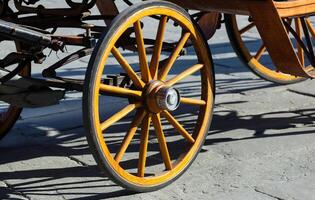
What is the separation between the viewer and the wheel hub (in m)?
3.98

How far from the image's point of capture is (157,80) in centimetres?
408

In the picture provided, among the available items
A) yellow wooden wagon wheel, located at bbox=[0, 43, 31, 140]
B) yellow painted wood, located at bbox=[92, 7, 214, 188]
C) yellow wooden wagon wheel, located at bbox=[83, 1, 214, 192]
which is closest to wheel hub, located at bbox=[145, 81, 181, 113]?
yellow wooden wagon wheel, located at bbox=[83, 1, 214, 192]

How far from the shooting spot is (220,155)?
4.72 m

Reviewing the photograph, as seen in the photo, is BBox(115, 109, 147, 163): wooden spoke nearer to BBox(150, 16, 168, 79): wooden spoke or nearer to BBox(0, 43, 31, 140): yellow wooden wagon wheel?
BBox(150, 16, 168, 79): wooden spoke

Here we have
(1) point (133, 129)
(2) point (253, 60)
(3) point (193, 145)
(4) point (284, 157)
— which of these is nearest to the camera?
(1) point (133, 129)

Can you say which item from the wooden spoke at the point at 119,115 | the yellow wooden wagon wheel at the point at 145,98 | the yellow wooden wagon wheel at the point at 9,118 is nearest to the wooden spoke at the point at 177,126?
the yellow wooden wagon wheel at the point at 145,98

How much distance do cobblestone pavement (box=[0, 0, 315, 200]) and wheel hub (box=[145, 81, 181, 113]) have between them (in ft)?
1.52

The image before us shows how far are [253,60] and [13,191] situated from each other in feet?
8.17

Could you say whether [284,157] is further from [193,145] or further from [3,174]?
[3,174]

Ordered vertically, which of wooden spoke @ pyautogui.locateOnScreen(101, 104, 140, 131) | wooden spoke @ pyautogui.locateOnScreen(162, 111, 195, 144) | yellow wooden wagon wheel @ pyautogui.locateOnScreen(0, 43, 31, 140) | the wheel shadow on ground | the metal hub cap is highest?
the metal hub cap

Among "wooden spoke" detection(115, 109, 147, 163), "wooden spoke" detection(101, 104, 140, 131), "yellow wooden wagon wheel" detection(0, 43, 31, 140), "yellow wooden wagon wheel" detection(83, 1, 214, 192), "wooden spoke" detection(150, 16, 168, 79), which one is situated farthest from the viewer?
"yellow wooden wagon wheel" detection(0, 43, 31, 140)

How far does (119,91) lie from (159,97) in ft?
0.69

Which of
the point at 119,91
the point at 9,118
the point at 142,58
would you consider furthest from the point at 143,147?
the point at 9,118

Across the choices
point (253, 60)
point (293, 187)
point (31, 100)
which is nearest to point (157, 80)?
point (31, 100)
